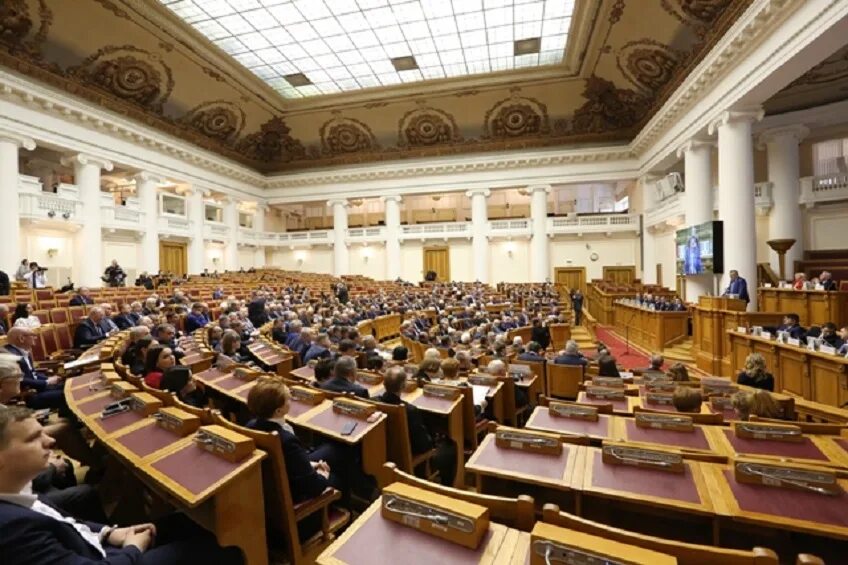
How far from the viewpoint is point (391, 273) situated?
21.6m

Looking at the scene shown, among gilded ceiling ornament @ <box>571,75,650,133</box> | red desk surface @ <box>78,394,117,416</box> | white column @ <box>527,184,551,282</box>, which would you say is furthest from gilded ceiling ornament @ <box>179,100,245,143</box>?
red desk surface @ <box>78,394,117,416</box>

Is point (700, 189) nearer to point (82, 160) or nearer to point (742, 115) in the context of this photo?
point (742, 115)

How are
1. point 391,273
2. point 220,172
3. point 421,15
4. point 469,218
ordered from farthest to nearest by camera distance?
point 469,218
point 391,273
point 220,172
point 421,15

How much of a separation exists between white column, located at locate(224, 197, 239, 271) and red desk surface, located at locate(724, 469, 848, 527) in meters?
22.1

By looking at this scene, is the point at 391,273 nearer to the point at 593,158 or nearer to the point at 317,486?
the point at 593,158

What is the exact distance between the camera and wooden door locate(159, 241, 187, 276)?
1788cm

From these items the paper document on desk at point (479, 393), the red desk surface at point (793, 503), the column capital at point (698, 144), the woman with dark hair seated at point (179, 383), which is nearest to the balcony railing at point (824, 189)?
the column capital at point (698, 144)

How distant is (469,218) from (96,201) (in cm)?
1670

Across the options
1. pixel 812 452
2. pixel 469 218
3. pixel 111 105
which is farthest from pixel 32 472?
pixel 469 218

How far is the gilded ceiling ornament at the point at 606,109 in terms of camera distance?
627 inches

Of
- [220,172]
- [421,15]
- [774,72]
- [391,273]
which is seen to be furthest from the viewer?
[391,273]

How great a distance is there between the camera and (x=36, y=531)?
1.27 meters

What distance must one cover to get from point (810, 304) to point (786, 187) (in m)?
6.92

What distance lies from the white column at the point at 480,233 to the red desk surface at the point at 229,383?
56.2 feet
